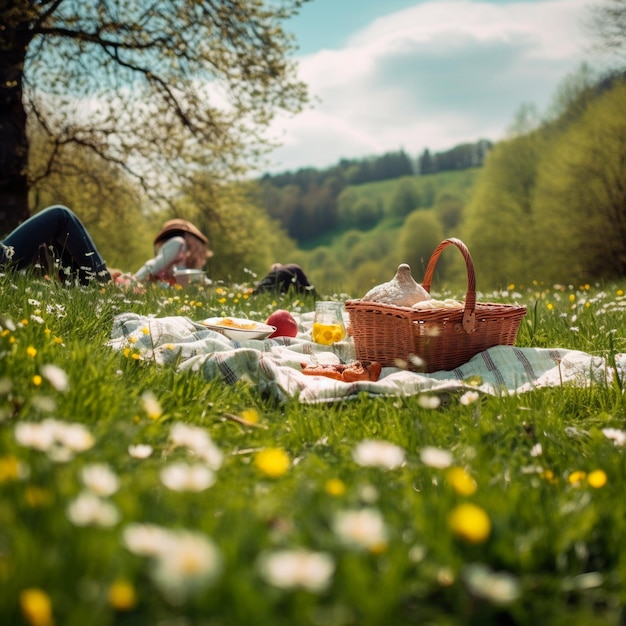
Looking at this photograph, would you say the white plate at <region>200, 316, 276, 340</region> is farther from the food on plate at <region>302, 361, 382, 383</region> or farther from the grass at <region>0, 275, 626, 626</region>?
the grass at <region>0, 275, 626, 626</region>

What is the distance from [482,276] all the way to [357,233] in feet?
148

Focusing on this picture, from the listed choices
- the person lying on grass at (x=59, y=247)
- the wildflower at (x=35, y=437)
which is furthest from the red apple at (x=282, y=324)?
the wildflower at (x=35, y=437)

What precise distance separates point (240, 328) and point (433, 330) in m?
1.39

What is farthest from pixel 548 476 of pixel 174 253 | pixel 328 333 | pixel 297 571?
pixel 174 253

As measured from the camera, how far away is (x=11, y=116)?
10.6 meters

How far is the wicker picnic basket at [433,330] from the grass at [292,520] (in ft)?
3.72

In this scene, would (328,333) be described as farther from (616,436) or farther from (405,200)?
(405,200)

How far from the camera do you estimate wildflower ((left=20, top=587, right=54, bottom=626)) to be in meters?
0.87

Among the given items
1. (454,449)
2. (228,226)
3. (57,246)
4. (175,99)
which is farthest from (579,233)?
(454,449)

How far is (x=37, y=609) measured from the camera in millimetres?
868

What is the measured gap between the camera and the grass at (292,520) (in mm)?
1007

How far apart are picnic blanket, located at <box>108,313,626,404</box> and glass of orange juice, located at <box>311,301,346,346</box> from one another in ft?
0.20

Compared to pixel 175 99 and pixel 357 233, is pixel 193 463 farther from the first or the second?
pixel 357 233

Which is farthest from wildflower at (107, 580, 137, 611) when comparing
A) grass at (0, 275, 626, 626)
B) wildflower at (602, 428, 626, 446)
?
wildflower at (602, 428, 626, 446)
